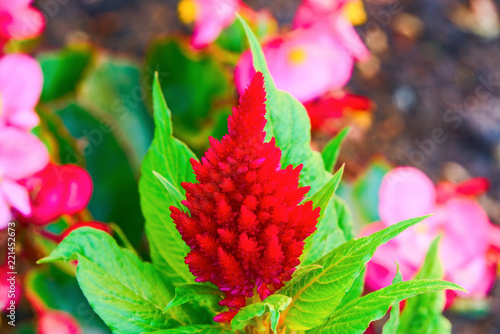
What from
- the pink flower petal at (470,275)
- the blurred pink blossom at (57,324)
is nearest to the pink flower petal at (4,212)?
the blurred pink blossom at (57,324)

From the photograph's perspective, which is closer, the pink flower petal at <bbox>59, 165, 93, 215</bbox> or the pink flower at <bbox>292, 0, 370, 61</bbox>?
the pink flower petal at <bbox>59, 165, 93, 215</bbox>

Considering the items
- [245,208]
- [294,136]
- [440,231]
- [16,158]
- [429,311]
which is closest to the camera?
[245,208]

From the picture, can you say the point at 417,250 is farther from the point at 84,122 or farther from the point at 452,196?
the point at 84,122

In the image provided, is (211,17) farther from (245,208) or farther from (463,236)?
(245,208)

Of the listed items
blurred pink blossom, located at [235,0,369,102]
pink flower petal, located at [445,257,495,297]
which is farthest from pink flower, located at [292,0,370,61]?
pink flower petal, located at [445,257,495,297]

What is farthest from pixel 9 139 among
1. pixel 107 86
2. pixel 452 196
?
pixel 452 196

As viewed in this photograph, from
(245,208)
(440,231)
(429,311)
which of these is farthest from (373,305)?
(440,231)

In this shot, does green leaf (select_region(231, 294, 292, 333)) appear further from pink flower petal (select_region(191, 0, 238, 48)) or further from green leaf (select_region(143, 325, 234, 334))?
pink flower petal (select_region(191, 0, 238, 48))
